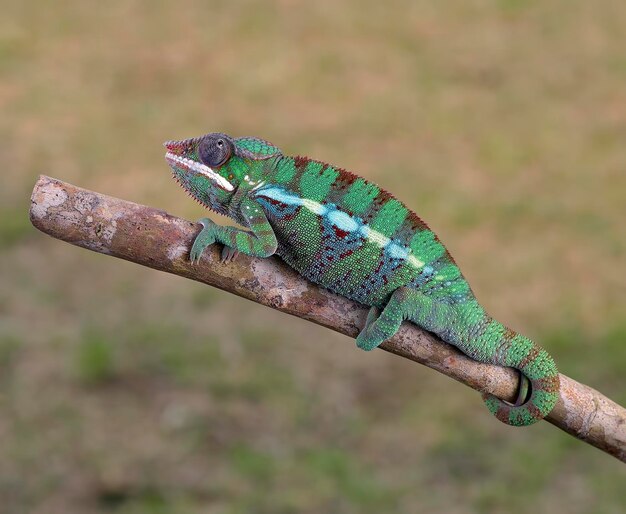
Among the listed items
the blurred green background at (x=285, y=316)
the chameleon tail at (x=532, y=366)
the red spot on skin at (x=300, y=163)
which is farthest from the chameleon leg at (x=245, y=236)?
the blurred green background at (x=285, y=316)

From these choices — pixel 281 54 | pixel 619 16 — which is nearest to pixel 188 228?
pixel 281 54

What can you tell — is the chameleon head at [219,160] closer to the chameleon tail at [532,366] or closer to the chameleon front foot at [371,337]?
the chameleon front foot at [371,337]

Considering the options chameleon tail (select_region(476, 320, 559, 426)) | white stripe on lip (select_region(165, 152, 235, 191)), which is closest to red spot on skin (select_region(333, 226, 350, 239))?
Result: white stripe on lip (select_region(165, 152, 235, 191))

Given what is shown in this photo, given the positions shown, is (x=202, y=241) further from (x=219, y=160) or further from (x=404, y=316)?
(x=404, y=316)

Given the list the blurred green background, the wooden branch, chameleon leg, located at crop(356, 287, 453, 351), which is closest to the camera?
the wooden branch

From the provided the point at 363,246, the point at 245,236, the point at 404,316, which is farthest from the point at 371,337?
the point at 245,236

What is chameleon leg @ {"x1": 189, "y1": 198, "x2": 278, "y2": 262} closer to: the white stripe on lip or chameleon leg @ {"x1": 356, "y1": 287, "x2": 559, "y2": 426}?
the white stripe on lip
